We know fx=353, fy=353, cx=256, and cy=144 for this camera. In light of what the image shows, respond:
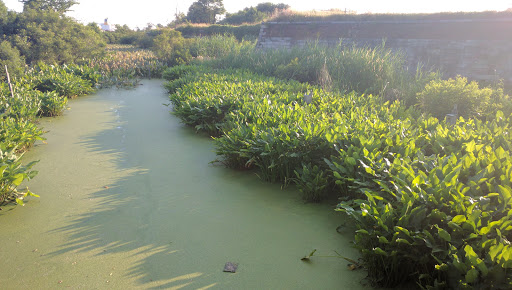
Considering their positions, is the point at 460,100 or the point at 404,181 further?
the point at 460,100

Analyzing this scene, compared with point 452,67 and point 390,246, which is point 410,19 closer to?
point 452,67

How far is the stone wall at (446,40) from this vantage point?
1214cm

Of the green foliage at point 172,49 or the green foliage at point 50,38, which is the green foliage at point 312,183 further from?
the green foliage at point 50,38

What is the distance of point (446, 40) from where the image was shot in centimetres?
1334

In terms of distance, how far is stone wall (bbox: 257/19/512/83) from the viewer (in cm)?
1214

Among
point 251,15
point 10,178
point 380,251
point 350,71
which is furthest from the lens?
point 251,15

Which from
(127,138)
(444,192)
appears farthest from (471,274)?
(127,138)

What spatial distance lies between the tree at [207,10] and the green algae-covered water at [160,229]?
39487mm

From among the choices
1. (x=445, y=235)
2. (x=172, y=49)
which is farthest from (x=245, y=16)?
(x=445, y=235)

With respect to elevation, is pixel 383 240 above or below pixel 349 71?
below

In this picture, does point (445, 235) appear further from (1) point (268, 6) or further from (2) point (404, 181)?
(1) point (268, 6)

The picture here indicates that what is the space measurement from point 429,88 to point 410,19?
37.0 ft

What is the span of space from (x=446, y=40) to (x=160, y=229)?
14.1 metres

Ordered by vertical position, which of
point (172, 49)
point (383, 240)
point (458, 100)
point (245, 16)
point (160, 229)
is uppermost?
point (245, 16)
